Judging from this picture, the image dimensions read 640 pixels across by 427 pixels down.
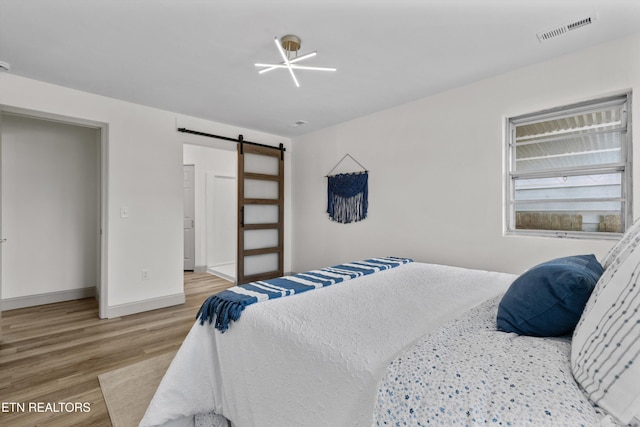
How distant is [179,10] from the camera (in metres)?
1.91

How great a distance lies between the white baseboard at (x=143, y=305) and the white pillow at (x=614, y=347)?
3947mm

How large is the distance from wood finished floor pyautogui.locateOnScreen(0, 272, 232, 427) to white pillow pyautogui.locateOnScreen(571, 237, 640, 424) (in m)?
2.20

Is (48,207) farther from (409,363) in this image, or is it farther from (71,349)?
(409,363)

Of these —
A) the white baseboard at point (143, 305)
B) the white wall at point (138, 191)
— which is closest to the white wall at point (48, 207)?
the white wall at point (138, 191)

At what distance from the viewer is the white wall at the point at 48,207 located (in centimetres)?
364

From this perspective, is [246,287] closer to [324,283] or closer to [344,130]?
[324,283]

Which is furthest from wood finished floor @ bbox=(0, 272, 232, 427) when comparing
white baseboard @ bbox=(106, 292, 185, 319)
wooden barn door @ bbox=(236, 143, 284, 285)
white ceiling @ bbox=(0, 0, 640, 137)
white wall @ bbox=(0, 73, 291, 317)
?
white ceiling @ bbox=(0, 0, 640, 137)

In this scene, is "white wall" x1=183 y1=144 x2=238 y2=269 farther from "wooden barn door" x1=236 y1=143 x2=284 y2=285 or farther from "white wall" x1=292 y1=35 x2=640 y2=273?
"white wall" x1=292 y1=35 x2=640 y2=273

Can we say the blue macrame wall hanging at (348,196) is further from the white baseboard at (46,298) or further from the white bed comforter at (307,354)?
the white baseboard at (46,298)

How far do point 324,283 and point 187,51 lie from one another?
82.4 inches

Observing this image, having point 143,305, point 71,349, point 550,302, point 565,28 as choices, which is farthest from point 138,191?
point 565,28

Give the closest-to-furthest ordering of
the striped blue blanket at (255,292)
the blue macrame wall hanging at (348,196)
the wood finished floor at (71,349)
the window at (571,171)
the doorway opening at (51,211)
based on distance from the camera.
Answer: the striped blue blanket at (255,292), the wood finished floor at (71,349), the window at (571,171), the doorway opening at (51,211), the blue macrame wall hanging at (348,196)

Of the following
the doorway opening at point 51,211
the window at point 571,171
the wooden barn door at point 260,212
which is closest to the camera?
the window at point 571,171

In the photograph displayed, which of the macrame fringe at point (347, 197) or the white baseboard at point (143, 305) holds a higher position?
the macrame fringe at point (347, 197)
